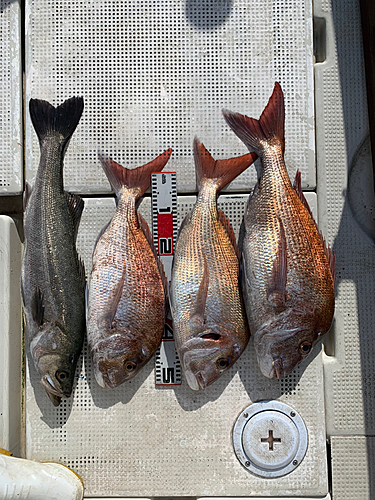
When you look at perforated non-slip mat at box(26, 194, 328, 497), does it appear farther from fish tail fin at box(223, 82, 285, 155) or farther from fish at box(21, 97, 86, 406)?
fish tail fin at box(223, 82, 285, 155)

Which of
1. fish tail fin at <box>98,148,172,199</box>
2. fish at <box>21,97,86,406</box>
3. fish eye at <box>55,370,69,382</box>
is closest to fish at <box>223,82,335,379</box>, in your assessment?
fish tail fin at <box>98,148,172,199</box>

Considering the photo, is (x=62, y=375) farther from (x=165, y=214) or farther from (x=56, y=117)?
(x=56, y=117)

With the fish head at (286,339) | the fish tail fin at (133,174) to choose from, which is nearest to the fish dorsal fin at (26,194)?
the fish tail fin at (133,174)

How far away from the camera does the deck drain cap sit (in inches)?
121

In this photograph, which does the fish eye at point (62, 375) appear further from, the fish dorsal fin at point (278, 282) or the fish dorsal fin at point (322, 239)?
the fish dorsal fin at point (322, 239)

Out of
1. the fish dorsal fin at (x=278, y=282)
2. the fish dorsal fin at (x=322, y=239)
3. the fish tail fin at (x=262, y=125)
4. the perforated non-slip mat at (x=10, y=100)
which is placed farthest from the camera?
the perforated non-slip mat at (x=10, y=100)

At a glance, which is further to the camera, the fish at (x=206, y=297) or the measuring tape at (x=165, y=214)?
the measuring tape at (x=165, y=214)

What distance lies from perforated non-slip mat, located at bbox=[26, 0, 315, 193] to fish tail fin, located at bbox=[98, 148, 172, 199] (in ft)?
0.22

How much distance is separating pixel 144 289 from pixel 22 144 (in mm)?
1305

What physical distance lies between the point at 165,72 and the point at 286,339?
6.24ft

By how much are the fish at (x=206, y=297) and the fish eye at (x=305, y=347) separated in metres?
0.33

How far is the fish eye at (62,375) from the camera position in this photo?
2.96 meters

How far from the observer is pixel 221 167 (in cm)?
311

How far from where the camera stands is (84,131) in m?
3.24
